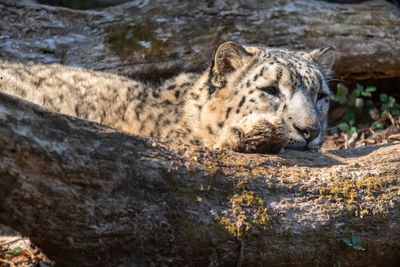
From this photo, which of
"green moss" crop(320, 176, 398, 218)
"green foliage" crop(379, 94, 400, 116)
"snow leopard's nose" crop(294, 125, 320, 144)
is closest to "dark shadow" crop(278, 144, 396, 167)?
"snow leopard's nose" crop(294, 125, 320, 144)

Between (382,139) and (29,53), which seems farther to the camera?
(382,139)

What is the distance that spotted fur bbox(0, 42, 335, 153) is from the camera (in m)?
3.99

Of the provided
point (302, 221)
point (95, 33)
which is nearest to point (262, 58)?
point (302, 221)

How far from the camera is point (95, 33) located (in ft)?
21.0

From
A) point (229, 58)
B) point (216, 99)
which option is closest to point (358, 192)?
point (216, 99)

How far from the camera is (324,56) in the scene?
17.1ft

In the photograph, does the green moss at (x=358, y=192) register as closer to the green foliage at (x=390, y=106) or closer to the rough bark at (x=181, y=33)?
the rough bark at (x=181, y=33)

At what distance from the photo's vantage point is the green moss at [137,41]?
6.33m

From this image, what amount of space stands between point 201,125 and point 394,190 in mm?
1754

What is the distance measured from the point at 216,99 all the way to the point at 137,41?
2.37 m

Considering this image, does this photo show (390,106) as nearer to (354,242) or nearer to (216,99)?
(216,99)

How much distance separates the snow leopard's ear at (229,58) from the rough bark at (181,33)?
159cm

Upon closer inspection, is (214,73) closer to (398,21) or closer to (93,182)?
(93,182)

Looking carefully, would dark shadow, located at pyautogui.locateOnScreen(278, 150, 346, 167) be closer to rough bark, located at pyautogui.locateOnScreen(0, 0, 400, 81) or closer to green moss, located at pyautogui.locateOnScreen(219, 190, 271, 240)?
green moss, located at pyautogui.locateOnScreen(219, 190, 271, 240)
